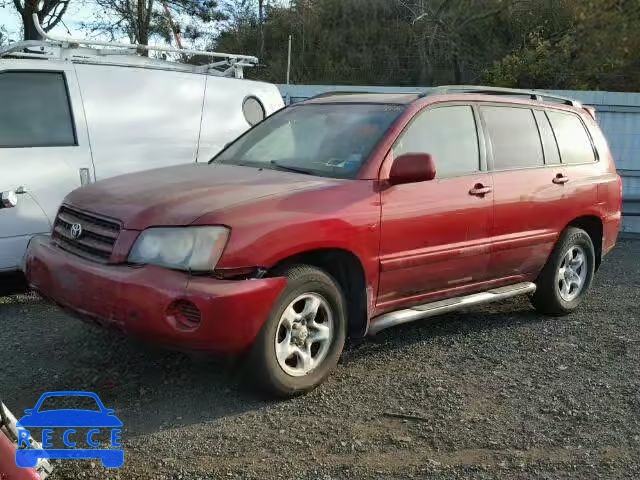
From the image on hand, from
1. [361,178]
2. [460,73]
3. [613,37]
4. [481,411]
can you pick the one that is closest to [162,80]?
[361,178]

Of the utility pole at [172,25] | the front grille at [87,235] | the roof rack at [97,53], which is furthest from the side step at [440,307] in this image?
the utility pole at [172,25]

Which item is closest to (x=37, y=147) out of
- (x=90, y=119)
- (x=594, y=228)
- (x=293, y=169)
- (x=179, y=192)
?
(x=90, y=119)

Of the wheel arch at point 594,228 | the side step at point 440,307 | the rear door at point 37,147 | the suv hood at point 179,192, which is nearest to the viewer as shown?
the suv hood at point 179,192

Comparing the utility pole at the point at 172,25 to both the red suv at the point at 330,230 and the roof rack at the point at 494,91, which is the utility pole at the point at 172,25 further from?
the red suv at the point at 330,230

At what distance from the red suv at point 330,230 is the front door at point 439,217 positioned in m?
0.01

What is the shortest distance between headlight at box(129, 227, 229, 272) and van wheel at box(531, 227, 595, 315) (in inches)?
127

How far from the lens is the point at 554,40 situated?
2097 cm

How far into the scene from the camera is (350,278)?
4.32 m

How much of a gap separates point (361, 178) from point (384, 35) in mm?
21908

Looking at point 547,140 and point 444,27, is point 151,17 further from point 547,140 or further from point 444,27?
point 547,140

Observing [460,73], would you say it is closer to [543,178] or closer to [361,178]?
[543,178]

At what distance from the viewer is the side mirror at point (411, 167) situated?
14.2 feet

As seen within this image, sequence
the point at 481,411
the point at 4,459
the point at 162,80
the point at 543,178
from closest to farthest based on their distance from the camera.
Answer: the point at 4,459, the point at 481,411, the point at 543,178, the point at 162,80

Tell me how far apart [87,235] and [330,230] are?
141cm
